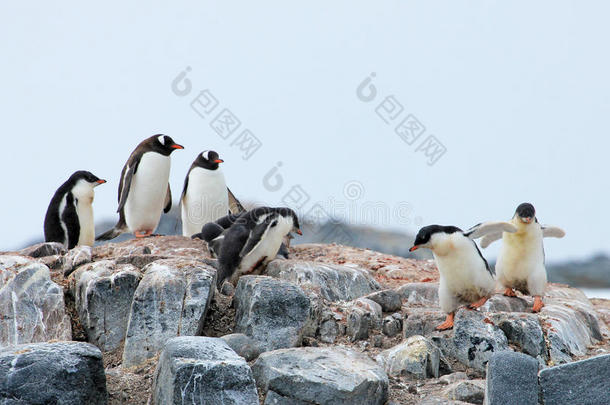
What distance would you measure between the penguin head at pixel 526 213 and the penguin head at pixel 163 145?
5120mm

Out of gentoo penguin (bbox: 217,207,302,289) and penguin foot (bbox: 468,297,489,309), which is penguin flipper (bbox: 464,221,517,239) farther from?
gentoo penguin (bbox: 217,207,302,289)

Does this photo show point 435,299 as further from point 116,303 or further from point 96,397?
point 96,397

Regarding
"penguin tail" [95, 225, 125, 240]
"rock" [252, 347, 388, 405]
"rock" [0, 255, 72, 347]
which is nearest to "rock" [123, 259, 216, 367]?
"rock" [0, 255, 72, 347]

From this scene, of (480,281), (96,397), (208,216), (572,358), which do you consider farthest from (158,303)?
(208,216)

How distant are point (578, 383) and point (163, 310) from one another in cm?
303

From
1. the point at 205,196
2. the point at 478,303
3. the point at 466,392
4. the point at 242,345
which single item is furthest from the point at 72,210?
the point at 466,392

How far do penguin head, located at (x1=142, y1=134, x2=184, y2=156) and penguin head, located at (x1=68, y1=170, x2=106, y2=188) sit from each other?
0.90 meters

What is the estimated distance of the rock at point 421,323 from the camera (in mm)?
6121

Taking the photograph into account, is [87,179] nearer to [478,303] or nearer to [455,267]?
[455,267]

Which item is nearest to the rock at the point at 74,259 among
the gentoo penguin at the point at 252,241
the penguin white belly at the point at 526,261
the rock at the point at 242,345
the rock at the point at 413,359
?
the gentoo penguin at the point at 252,241

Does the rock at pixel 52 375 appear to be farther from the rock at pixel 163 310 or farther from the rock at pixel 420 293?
the rock at pixel 420 293

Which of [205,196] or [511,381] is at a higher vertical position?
[205,196]

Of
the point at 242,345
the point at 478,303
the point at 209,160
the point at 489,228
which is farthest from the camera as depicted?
the point at 209,160

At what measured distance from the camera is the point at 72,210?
976 cm
